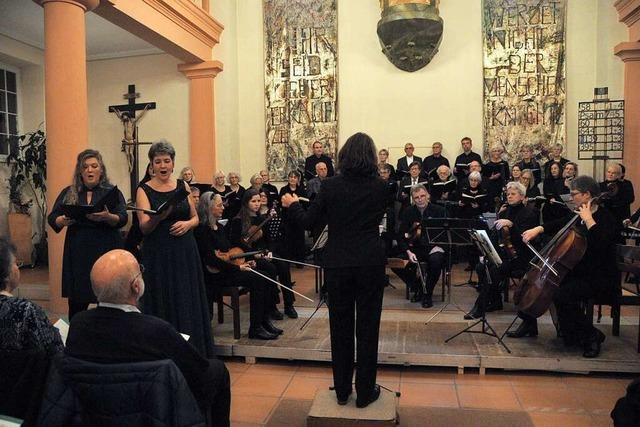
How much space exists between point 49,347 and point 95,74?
34.1ft

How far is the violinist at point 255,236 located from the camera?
16.6ft

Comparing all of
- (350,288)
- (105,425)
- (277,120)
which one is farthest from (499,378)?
(277,120)

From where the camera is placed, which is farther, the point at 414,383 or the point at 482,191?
the point at 482,191

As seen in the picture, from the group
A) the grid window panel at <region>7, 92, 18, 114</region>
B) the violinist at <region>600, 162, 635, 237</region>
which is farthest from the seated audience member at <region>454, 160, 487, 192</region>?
the grid window panel at <region>7, 92, 18, 114</region>

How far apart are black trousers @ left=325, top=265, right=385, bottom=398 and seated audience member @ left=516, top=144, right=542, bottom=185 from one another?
21.8 ft

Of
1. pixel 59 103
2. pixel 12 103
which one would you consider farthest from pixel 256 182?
pixel 12 103

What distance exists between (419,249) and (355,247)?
329 centimetres

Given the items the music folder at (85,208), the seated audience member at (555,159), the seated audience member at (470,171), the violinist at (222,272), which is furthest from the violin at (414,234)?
the seated audience member at (555,159)

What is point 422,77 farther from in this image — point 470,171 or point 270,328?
point 270,328

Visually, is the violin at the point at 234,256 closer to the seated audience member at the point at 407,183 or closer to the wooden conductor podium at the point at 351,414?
Answer: the wooden conductor podium at the point at 351,414

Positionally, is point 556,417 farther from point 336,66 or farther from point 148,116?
point 148,116

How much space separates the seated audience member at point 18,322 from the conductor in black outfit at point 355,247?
1.33 m

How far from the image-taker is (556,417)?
3.32 metres

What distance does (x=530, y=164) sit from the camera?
902 centimetres
